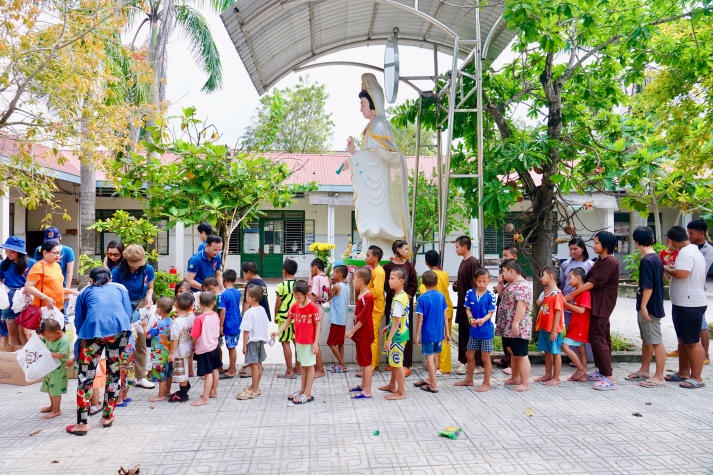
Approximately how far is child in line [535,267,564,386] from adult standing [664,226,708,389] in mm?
1160

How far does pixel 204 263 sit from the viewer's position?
18.7 feet

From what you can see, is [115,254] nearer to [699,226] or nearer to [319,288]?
[319,288]

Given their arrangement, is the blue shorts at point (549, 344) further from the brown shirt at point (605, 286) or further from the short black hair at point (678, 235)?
the short black hair at point (678, 235)

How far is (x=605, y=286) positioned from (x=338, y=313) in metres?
2.84

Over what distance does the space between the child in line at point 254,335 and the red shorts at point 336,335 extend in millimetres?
1112

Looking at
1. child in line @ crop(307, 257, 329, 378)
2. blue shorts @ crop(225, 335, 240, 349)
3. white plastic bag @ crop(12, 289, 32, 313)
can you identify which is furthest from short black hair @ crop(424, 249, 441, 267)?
white plastic bag @ crop(12, 289, 32, 313)

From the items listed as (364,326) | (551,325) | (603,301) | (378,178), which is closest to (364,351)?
(364,326)

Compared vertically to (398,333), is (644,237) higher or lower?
higher

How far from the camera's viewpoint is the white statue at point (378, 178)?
647cm

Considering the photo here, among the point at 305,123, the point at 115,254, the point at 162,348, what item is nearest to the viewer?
the point at 162,348

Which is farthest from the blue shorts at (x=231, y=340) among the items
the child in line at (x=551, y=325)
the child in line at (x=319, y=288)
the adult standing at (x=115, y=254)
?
the child in line at (x=551, y=325)

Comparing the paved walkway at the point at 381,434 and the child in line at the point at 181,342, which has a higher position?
the child in line at the point at 181,342

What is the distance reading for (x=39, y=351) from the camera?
4.00 meters

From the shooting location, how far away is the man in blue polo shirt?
5.58 m
